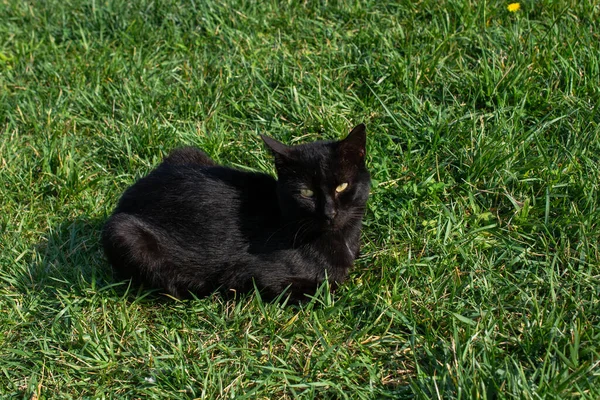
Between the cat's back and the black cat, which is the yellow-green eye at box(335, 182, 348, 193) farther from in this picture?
the cat's back

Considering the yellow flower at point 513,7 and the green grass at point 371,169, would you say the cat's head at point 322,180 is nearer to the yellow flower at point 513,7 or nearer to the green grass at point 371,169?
the green grass at point 371,169

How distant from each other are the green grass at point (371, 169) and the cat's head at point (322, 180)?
43 cm

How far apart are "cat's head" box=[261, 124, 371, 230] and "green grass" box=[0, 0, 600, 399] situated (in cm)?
43

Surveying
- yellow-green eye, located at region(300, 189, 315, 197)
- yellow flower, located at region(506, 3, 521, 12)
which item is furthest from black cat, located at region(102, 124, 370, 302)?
yellow flower, located at region(506, 3, 521, 12)

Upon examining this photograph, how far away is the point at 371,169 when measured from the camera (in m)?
4.30

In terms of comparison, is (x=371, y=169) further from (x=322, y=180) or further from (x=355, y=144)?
(x=322, y=180)

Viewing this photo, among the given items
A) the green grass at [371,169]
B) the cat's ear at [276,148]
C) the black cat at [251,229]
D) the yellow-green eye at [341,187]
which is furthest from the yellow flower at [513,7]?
the cat's ear at [276,148]

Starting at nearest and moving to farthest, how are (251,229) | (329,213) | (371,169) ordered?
(329,213) → (251,229) → (371,169)

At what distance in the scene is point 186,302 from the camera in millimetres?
3775

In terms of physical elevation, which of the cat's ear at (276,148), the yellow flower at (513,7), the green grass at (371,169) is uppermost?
the yellow flower at (513,7)

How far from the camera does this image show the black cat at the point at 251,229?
11.8 ft

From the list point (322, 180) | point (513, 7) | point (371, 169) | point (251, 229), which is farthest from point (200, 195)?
point (513, 7)

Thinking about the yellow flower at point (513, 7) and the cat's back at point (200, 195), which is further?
the yellow flower at point (513, 7)

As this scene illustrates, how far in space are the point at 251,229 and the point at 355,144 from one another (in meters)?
0.75
